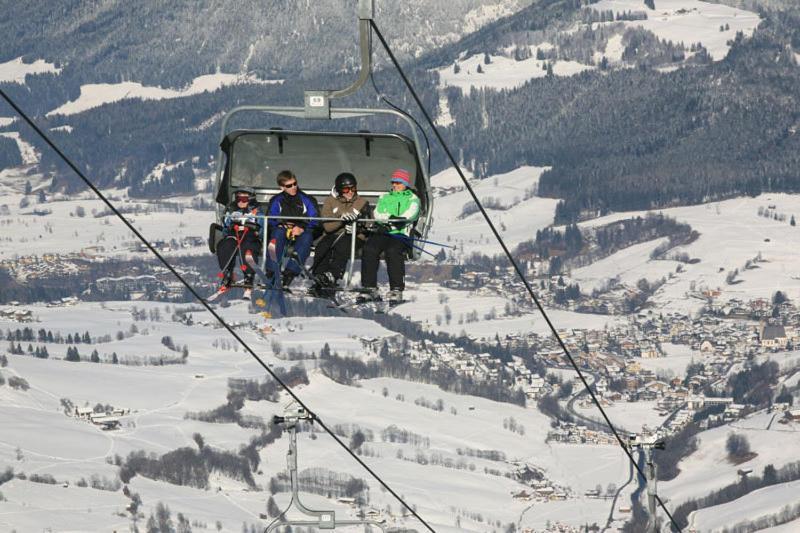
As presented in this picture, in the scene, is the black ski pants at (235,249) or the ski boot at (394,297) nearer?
the ski boot at (394,297)

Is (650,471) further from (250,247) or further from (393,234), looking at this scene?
(250,247)

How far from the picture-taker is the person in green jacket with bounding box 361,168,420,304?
26.8m

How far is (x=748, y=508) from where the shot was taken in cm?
13625

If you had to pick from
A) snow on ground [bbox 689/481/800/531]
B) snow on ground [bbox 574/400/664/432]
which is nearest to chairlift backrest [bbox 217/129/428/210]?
snow on ground [bbox 689/481/800/531]

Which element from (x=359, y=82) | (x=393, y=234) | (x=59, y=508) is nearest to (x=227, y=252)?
(x=393, y=234)

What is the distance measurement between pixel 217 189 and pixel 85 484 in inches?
4930

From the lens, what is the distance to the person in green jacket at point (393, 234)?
2677cm

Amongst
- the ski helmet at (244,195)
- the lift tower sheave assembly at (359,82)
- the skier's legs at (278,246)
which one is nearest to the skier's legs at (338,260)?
the skier's legs at (278,246)

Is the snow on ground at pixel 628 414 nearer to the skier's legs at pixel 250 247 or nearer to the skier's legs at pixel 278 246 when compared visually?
the skier's legs at pixel 250 247

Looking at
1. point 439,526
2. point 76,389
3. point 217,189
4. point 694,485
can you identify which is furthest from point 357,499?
point 217,189

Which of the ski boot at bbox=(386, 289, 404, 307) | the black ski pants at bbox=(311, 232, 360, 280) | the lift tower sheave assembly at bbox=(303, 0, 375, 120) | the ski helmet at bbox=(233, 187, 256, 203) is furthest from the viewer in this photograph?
the ski helmet at bbox=(233, 187, 256, 203)

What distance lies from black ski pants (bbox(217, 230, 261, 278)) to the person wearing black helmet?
0.82 meters

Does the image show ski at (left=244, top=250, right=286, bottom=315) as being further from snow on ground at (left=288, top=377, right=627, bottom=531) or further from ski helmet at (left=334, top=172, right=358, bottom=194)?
snow on ground at (left=288, top=377, right=627, bottom=531)

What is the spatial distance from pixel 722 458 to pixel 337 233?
13862 centimetres
